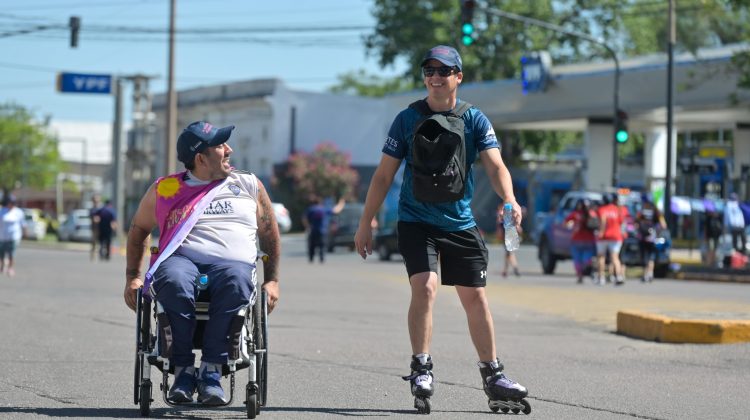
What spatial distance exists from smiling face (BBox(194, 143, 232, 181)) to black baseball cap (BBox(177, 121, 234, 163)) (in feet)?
0.10

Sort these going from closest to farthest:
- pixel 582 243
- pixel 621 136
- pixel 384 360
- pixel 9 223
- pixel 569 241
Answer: pixel 384 360, pixel 582 243, pixel 9 223, pixel 569 241, pixel 621 136

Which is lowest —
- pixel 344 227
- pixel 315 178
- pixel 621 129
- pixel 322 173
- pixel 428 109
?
pixel 344 227

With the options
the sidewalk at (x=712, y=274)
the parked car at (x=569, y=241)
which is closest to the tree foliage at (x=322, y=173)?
the parked car at (x=569, y=241)

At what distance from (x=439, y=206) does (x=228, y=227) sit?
1.10 meters

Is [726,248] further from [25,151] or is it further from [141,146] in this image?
[25,151]

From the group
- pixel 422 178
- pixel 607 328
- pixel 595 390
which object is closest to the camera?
pixel 422 178

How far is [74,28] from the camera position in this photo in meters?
37.0

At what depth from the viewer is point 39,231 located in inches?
2689

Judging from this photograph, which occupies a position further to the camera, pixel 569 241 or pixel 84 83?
pixel 84 83

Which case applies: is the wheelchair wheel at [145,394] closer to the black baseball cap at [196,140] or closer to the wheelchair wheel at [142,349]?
the wheelchair wheel at [142,349]

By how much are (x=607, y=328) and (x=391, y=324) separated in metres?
2.24

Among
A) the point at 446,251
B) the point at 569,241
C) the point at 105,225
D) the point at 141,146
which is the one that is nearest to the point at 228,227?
the point at 446,251

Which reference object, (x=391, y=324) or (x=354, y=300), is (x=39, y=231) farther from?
(x=391, y=324)

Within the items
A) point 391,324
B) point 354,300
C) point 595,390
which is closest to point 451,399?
point 595,390
